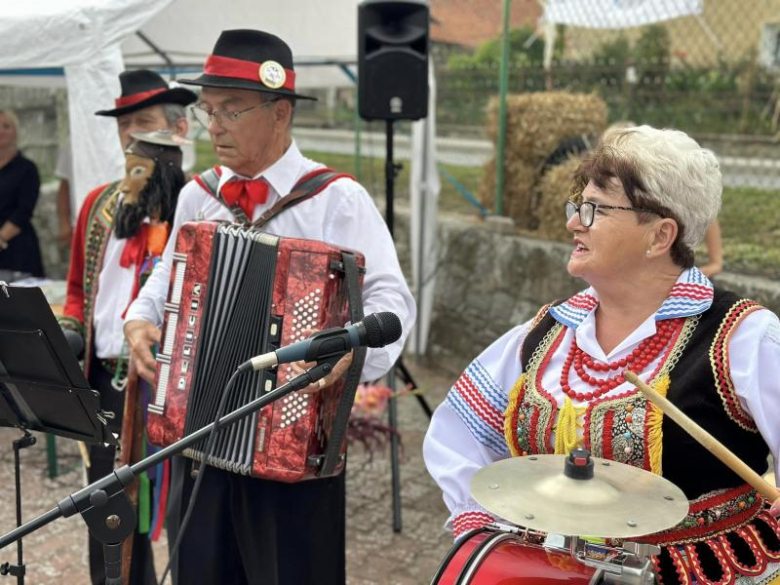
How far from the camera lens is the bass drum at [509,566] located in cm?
195

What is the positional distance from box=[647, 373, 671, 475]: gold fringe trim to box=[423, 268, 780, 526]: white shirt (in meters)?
0.08

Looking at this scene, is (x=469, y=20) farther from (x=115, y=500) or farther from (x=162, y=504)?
(x=115, y=500)

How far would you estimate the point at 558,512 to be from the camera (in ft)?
5.74

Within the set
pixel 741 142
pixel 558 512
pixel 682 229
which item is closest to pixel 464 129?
pixel 741 142

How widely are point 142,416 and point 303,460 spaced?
0.79 meters

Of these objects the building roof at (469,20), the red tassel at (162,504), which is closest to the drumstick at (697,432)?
the red tassel at (162,504)

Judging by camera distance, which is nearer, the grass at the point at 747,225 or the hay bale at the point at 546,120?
the grass at the point at 747,225

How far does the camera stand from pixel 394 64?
460 cm

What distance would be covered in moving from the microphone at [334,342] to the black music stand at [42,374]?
0.56 meters

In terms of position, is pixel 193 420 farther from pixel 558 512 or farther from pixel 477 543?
pixel 558 512

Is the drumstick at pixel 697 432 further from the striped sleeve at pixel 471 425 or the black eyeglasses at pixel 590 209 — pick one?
the striped sleeve at pixel 471 425

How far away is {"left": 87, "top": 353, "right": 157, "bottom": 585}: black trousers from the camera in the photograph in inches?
138

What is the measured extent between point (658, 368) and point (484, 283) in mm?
4806

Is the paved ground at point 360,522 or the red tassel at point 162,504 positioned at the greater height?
the red tassel at point 162,504
